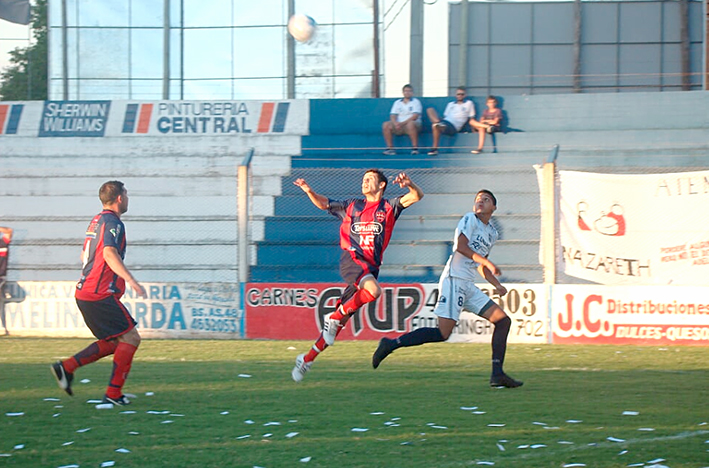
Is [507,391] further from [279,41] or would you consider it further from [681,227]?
[279,41]

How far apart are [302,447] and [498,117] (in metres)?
13.2

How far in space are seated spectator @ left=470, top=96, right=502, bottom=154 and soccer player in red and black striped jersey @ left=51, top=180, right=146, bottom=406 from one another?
1144 centimetres

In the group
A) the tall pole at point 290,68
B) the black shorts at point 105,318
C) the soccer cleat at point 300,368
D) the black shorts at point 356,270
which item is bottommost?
the soccer cleat at point 300,368

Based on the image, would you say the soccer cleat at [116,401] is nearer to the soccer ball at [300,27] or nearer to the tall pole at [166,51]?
the soccer ball at [300,27]

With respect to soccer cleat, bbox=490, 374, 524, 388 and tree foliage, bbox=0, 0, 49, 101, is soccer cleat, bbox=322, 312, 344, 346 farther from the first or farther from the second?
tree foliage, bbox=0, 0, 49, 101

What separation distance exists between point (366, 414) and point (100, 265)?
2.38 meters

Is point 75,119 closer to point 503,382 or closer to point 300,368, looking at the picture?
point 300,368

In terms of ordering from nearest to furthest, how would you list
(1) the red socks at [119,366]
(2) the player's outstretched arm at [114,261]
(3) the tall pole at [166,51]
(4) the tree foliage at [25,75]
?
(2) the player's outstretched arm at [114,261] → (1) the red socks at [119,366] → (3) the tall pole at [166,51] → (4) the tree foliage at [25,75]

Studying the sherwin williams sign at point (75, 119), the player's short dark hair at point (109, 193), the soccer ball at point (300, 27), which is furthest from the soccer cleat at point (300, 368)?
the soccer ball at point (300, 27)

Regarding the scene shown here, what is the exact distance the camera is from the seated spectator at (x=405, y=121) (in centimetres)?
1762

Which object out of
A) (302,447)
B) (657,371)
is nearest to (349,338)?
(657,371)

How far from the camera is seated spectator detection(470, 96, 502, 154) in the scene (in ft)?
57.8

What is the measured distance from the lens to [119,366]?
6973 millimetres

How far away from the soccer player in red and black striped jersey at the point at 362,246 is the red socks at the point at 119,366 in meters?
1.66
